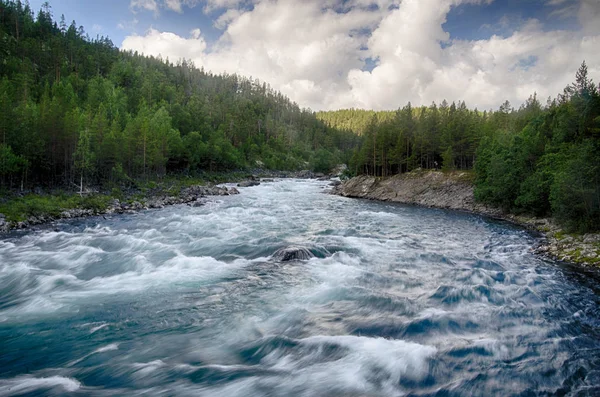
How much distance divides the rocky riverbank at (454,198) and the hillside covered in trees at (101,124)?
38.8 meters

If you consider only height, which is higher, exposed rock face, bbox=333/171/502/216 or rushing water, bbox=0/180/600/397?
exposed rock face, bbox=333/171/502/216

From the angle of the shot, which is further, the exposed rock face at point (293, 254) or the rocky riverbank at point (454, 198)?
the rocky riverbank at point (454, 198)

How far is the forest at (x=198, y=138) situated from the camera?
102ft

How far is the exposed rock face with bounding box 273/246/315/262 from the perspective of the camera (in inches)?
715

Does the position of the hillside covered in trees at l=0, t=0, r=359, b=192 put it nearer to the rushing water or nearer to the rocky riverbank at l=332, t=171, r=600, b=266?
the rushing water

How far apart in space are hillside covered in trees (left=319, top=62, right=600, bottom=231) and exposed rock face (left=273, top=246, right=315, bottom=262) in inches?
767

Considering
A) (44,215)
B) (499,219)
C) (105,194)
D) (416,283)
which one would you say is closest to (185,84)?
(105,194)

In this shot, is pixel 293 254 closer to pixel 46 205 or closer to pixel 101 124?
pixel 46 205

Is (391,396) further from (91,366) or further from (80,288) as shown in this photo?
(80,288)

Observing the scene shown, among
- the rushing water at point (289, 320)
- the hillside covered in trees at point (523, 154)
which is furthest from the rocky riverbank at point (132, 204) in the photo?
the hillside covered in trees at point (523, 154)

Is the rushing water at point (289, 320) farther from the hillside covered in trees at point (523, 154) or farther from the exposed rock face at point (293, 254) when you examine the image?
the hillside covered in trees at point (523, 154)

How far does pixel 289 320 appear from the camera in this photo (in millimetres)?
11195

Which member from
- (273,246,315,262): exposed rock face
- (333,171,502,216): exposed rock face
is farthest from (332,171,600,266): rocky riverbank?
(273,246,315,262): exposed rock face

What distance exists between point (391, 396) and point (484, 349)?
3863mm
